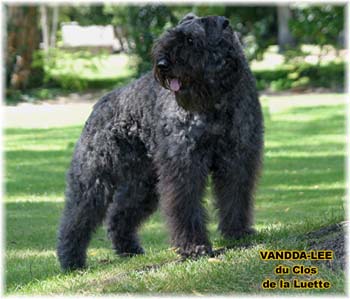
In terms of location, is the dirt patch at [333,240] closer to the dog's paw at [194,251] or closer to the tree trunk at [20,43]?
the dog's paw at [194,251]

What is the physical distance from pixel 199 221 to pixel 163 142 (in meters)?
0.77

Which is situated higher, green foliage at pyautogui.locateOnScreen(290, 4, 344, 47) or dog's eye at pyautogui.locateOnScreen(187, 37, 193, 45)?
dog's eye at pyautogui.locateOnScreen(187, 37, 193, 45)

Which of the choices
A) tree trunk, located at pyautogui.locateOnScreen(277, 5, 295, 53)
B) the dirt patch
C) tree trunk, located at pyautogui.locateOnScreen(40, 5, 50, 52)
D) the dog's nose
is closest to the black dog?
the dog's nose

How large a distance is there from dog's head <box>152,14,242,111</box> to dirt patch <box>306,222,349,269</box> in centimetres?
145

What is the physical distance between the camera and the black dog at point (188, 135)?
7.09m

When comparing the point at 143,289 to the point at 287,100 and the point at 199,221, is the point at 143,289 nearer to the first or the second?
the point at 199,221

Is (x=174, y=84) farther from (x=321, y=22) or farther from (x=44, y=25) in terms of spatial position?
(x=44, y=25)

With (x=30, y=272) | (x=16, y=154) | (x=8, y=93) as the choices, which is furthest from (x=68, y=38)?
(x=30, y=272)

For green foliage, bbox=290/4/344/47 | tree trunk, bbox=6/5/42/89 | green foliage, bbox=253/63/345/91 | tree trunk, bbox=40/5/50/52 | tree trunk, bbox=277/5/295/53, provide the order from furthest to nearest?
tree trunk, bbox=277/5/295/53, tree trunk, bbox=40/5/50/52, green foliage, bbox=253/63/345/91, tree trunk, bbox=6/5/42/89, green foliage, bbox=290/4/344/47

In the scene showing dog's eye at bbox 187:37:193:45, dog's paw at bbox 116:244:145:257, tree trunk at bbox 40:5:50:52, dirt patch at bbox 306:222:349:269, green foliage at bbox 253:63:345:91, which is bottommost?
green foliage at bbox 253:63:345:91

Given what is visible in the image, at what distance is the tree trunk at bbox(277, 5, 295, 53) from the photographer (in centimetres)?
3538

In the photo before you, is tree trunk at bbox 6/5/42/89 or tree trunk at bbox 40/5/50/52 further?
tree trunk at bbox 40/5/50/52

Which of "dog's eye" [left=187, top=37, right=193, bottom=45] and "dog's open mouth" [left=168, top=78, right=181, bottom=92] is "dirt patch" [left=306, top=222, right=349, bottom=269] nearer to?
"dog's open mouth" [left=168, top=78, right=181, bottom=92]

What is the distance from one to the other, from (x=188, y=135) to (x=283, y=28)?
→ 2979 centimetres
